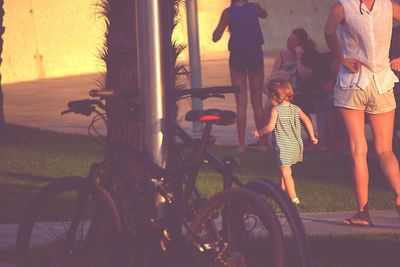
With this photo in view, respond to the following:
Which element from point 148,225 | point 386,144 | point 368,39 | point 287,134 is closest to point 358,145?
point 386,144

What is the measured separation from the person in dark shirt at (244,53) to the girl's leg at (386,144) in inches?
233

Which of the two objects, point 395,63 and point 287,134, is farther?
point 287,134

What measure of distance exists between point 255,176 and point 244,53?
260cm

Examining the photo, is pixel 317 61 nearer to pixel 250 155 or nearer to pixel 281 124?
pixel 250 155

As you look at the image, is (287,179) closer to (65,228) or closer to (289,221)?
(65,228)

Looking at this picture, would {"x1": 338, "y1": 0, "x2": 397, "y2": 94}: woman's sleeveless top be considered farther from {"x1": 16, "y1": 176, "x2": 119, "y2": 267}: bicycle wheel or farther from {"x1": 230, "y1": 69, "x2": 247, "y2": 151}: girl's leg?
{"x1": 230, "y1": 69, "x2": 247, "y2": 151}: girl's leg

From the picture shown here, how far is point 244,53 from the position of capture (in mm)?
16312

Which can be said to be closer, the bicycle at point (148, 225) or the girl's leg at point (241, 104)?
the bicycle at point (148, 225)

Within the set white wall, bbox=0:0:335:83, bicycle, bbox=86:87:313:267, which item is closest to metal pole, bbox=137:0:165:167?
bicycle, bbox=86:87:313:267

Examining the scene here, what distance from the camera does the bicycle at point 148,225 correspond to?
6453mm

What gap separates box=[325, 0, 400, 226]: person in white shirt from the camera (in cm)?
1012

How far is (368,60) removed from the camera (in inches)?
400

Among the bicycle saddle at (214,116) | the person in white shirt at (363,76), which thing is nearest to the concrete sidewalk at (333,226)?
the person in white shirt at (363,76)

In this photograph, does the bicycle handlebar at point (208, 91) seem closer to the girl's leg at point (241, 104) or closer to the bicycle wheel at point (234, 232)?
the bicycle wheel at point (234, 232)
